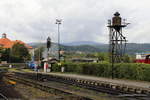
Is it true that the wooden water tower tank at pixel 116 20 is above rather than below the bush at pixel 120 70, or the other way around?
above

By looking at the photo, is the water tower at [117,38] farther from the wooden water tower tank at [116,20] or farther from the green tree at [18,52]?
the green tree at [18,52]

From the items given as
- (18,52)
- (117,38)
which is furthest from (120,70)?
(18,52)

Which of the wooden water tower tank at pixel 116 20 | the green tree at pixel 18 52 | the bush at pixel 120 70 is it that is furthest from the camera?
the green tree at pixel 18 52

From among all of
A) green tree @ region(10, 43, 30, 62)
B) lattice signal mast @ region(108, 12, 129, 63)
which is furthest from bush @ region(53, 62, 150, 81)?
green tree @ region(10, 43, 30, 62)

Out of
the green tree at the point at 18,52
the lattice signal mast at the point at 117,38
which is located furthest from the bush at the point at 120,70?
the green tree at the point at 18,52

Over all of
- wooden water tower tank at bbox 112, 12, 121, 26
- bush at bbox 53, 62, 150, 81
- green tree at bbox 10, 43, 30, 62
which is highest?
wooden water tower tank at bbox 112, 12, 121, 26

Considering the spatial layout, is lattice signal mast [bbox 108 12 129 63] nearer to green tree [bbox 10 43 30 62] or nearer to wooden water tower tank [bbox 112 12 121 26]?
wooden water tower tank [bbox 112 12 121 26]

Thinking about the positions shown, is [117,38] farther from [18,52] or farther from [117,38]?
[18,52]

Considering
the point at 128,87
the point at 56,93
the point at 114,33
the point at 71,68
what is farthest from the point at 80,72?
the point at 56,93

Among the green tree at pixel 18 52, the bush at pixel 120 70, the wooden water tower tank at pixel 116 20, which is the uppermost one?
the wooden water tower tank at pixel 116 20

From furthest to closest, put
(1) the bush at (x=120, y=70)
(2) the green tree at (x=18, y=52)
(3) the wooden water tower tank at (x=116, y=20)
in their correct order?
(2) the green tree at (x=18, y=52) → (3) the wooden water tower tank at (x=116, y=20) → (1) the bush at (x=120, y=70)

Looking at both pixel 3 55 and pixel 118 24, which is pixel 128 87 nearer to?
pixel 118 24

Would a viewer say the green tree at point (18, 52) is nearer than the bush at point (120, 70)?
No

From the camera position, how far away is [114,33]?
36812 mm
